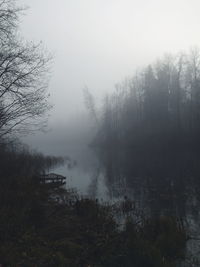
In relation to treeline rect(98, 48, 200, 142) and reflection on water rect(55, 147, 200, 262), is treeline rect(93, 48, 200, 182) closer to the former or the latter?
treeline rect(98, 48, 200, 142)

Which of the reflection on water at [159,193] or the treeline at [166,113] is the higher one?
the treeline at [166,113]

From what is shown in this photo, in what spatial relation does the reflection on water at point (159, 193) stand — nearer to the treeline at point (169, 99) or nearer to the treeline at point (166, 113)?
the treeline at point (166, 113)

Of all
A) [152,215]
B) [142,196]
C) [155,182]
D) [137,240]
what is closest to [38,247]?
[137,240]

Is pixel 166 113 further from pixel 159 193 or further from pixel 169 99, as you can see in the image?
Answer: pixel 159 193

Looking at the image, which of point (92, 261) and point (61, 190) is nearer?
point (92, 261)

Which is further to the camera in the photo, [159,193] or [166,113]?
[166,113]

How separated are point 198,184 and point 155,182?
311 centimetres

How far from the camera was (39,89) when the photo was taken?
8781 millimetres

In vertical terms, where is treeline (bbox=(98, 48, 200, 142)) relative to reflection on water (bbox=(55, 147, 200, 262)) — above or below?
above

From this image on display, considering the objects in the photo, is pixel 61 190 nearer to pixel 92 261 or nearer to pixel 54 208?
pixel 54 208

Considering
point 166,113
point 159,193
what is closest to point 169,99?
point 166,113

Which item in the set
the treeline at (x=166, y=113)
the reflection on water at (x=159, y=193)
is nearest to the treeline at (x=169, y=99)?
the treeline at (x=166, y=113)

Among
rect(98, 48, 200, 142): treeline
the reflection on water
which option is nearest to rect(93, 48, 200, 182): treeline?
rect(98, 48, 200, 142): treeline

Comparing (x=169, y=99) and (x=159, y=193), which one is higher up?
(x=169, y=99)
